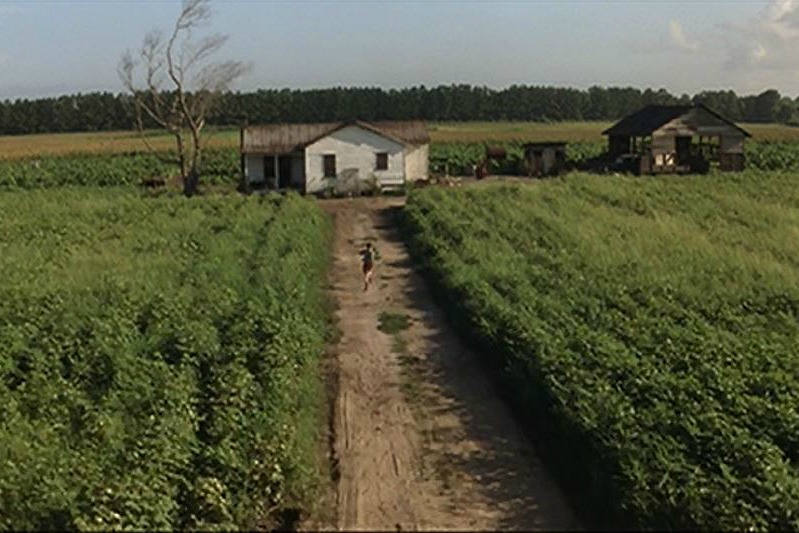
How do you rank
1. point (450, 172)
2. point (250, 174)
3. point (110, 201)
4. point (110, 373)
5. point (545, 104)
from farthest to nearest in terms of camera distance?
point (545, 104)
point (450, 172)
point (250, 174)
point (110, 201)
point (110, 373)

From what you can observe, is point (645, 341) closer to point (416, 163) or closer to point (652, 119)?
point (416, 163)

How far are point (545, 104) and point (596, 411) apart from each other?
125 m

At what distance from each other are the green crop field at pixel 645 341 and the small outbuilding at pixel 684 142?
44.3 feet

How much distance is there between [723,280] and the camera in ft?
61.8

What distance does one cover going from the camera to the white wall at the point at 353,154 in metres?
37.8

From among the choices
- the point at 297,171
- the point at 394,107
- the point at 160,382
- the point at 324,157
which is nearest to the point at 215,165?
the point at 297,171

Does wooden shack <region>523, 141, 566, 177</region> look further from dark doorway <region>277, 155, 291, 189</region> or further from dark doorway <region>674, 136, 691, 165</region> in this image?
dark doorway <region>277, 155, 291, 189</region>

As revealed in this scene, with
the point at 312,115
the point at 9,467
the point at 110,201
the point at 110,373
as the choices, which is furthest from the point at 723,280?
the point at 312,115

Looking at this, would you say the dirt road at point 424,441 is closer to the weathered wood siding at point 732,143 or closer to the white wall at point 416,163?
the white wall at point 416,163

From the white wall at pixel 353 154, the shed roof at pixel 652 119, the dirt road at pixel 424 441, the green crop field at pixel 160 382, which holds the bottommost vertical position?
the dirt road at pixel 424 441

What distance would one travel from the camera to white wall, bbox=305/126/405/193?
1486 inches

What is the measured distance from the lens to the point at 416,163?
136 ft

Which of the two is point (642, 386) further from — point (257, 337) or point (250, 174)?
point (250, 174)

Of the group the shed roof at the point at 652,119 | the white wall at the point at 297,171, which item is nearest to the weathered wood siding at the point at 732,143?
the shed roof at the point at 652,119
